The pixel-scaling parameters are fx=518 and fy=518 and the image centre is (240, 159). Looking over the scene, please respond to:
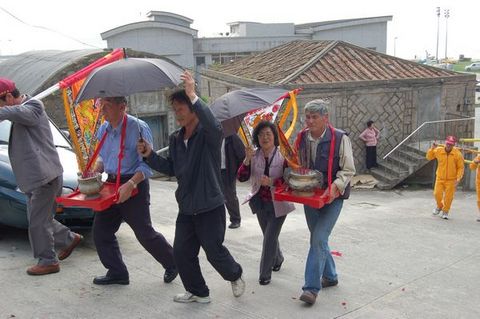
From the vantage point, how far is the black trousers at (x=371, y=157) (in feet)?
48.7

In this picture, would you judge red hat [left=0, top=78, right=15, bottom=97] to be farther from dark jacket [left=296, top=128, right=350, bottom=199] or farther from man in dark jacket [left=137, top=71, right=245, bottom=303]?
dark jacket [left=296, top=128, right=350, bottom=199]

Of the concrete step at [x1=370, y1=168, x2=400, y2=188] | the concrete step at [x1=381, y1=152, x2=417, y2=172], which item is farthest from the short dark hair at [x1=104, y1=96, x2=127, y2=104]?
the concrete step at [x1=381, y1=152, x2=417, y2=172]

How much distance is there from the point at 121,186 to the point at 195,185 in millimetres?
660

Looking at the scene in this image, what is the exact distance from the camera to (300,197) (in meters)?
4.18

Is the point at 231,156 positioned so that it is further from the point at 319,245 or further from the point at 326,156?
the point at 319,245

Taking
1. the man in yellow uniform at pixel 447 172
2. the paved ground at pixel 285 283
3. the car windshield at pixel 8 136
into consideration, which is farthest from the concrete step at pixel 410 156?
the car windshield at pixel 8 136

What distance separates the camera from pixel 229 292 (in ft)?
14.7

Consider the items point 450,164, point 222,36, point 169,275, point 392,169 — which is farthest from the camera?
point 222,36

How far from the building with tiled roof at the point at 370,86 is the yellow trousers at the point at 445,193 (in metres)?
5.10

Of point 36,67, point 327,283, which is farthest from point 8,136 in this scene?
point 36,67

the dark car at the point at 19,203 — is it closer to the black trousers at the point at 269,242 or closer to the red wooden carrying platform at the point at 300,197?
the black trousers at the point at 269,242

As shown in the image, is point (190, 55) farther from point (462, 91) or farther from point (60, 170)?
point (60, 170)

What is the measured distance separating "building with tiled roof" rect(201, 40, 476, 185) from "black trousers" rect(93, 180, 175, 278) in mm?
9561

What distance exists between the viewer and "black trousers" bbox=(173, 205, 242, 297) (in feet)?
12.9
